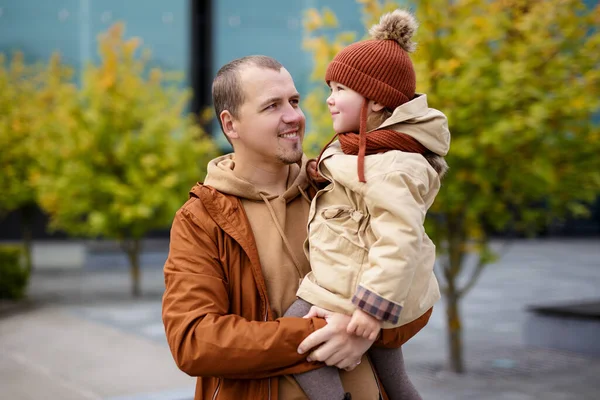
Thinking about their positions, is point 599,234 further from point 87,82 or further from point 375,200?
point 375,200

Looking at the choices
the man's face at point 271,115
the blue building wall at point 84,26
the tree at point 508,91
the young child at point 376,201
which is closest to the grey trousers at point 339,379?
the young child at point 376,201

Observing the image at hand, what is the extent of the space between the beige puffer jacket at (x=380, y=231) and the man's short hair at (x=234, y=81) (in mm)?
339

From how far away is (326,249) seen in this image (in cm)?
226

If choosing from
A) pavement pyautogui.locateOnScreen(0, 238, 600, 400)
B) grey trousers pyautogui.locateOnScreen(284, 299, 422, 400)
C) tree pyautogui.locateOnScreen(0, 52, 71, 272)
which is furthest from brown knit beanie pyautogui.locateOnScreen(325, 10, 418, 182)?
tree pyautogui.locateOnScreen(0, 52, 71, 272)

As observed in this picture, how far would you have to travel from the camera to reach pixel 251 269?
93.1 inches

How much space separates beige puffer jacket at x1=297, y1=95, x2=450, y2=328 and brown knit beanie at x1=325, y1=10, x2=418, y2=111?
0.07 metres

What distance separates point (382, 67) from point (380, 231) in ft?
1.78

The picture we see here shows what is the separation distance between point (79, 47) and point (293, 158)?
2210 cm

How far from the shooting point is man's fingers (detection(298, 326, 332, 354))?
7.14ft

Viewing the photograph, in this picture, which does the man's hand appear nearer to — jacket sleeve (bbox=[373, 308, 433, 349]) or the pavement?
jacket sleeve (bbox=[373, 308, 433, 349])

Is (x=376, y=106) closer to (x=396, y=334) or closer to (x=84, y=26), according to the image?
(x=396, y=334)

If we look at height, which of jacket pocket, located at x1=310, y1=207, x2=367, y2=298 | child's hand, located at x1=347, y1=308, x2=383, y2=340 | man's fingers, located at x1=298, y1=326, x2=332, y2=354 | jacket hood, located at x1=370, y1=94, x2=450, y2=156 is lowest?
man's fingers, located at x1=298, y1=326, x2=332, y2=354

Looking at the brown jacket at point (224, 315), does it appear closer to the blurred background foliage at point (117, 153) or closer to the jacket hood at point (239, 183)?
the jacket hood at point (239, 183)

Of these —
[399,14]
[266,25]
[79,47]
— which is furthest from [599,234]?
[399,14]
